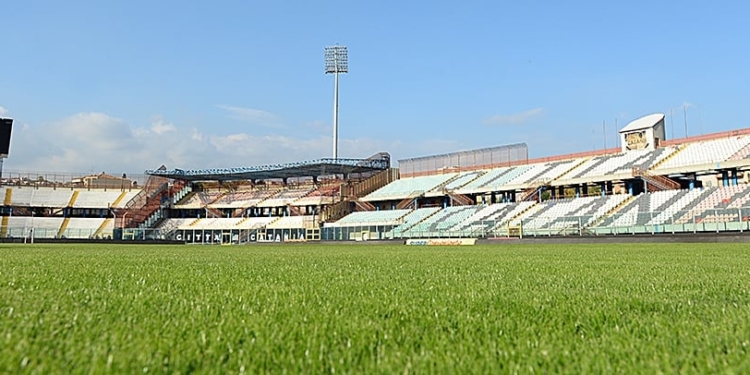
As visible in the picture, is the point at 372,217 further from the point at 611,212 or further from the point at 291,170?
the point at 611,212

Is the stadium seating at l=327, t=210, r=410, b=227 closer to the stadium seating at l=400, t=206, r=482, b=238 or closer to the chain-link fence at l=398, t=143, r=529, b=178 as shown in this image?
the stadium seating at l=400, t=206, r=482, b=238

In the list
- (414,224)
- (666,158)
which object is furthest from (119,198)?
(666,158)

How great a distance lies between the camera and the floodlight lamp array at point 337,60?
54281 millimetres

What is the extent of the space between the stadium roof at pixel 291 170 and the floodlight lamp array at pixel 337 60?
408 inches

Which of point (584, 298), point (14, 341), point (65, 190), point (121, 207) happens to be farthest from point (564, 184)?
point (65, 190)

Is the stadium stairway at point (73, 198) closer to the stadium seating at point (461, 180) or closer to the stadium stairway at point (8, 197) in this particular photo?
the stadium stairway at point (8, 197)

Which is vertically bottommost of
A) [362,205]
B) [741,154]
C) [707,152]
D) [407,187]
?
[362,205]

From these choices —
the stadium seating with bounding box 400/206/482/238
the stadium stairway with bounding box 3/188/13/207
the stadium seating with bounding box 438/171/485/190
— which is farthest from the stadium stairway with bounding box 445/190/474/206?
the stadium stairway with bounding box 3/188/13/207

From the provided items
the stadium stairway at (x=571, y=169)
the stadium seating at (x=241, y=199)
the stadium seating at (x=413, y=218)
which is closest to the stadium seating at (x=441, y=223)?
the stadium seating at (x=413, y=218)

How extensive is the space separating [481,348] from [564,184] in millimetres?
36123

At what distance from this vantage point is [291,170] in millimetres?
50000

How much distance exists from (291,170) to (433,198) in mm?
14497

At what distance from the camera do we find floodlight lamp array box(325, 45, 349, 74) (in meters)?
54.3

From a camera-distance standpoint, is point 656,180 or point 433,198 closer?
point 656,180
